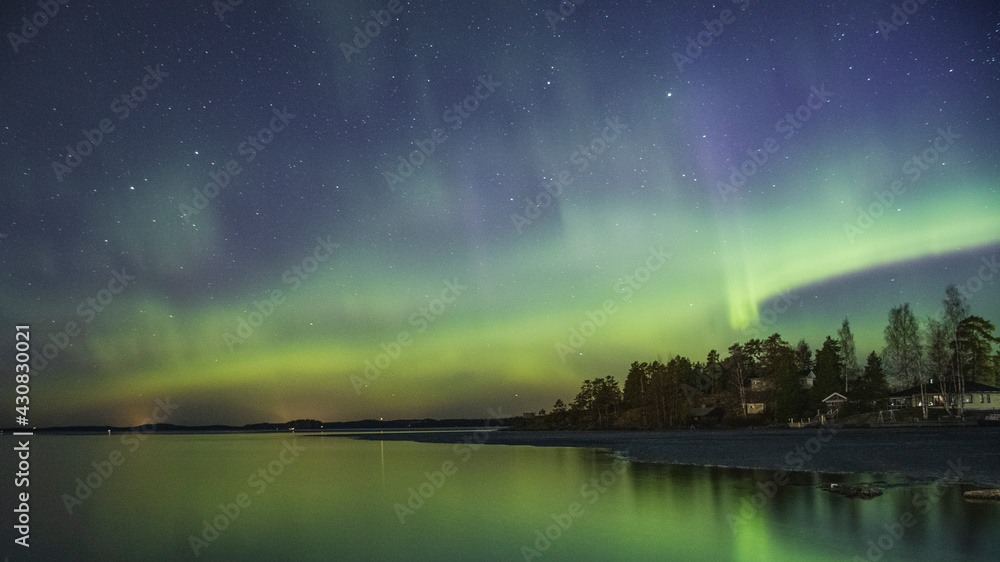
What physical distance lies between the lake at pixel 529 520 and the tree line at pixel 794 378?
186ft

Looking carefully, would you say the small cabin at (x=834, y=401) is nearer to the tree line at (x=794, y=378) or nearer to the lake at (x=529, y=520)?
the tree line at (x=794, y=378)

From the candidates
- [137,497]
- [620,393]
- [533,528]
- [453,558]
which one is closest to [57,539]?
[137,497]

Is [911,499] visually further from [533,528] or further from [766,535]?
[533,528]

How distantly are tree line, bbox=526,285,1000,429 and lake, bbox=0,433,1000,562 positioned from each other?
186 feet

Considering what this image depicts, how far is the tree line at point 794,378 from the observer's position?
76.6 m

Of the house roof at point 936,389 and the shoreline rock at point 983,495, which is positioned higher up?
the shoreline rock at point 983,495

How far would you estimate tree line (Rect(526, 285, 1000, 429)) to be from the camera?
251 ft

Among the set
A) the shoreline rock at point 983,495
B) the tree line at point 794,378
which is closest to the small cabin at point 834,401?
the tree line at point 794,378

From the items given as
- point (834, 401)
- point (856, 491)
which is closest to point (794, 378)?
point (834, 401)

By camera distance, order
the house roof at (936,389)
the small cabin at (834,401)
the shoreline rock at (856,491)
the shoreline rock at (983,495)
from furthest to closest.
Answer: the small cabin at (834,401), the house roof at (936,389), the shoreline rock at (856,491), the shoreline rock at (983,495)

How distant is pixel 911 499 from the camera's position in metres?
20.9

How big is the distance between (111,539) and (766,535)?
71.1 feet

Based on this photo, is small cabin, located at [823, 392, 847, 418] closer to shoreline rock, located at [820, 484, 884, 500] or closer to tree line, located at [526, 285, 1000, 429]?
tree line, located at [526, 285, 1000, 429]

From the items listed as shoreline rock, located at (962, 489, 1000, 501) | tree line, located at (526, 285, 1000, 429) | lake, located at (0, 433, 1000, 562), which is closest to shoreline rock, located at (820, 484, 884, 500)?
lake, located at (0, 433, 1000, 562)
